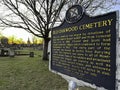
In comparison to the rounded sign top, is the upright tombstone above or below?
below

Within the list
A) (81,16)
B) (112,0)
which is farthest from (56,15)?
(81,16)

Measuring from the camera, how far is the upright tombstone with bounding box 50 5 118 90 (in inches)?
207

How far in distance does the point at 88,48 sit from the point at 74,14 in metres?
1.51

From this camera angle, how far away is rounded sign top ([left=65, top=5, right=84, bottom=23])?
6558 mm

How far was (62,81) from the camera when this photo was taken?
307 inches

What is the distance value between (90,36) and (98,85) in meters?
1.47

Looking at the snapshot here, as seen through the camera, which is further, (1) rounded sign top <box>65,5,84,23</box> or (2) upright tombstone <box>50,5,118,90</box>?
(1) rounded sign top <box>65,5,84,23</box>

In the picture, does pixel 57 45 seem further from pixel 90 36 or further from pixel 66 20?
pixel 90 36

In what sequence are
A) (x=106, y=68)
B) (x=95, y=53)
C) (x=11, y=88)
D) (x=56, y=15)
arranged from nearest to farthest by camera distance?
1. (x=106, y=68)
2. (x=95, y=53)
3. (x=11, y=88)
4. (x=56, y=15)

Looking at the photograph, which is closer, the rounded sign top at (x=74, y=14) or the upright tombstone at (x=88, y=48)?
the upright tombstone at (x=88, y=48)

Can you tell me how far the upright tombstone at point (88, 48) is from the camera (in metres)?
5.25

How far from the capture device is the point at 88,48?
597cm

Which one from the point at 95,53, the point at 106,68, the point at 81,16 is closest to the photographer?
the point at 106,68

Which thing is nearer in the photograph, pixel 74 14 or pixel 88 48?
pixel 88 48
